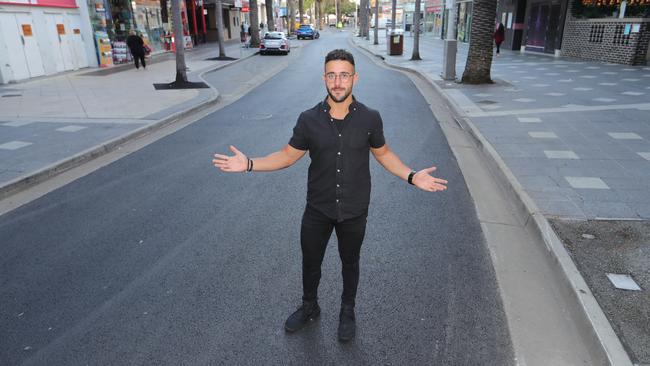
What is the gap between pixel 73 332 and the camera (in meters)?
3.55

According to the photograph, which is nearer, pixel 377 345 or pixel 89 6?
pixel 377 345

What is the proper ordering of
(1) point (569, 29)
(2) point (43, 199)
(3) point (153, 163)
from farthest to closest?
(1) point (569, 29) < (3) point (153, 163) < (2) point (43, 199)

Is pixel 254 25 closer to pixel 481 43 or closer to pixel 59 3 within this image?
pixel 59 3

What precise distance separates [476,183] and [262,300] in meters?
3.96

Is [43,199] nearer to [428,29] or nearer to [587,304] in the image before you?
[587,304]

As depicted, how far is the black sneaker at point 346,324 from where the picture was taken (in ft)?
Answer: 11.3

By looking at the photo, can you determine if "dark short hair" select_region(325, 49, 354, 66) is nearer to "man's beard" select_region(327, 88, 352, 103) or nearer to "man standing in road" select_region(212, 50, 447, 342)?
"man standing in road" select_region(212, 50, 447, 342)

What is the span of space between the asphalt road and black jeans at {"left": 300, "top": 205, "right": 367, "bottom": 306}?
1.28 ft

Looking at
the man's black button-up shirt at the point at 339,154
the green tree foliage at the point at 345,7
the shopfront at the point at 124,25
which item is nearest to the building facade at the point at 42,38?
the shopfront at the point at 124,25

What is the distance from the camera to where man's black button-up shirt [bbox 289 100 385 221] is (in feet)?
10.1

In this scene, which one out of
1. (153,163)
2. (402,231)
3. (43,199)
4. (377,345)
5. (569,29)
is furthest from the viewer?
(569,29)

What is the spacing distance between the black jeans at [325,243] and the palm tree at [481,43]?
1386 cm

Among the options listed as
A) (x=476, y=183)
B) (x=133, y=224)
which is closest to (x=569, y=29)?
(x=476, y=183)

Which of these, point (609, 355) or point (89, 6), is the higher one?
point (89, 6)
